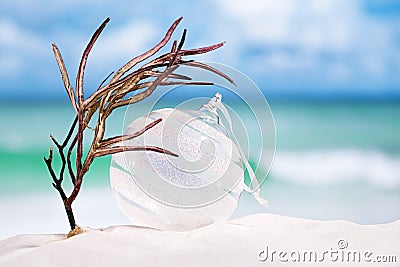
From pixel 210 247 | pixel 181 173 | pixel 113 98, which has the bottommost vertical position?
pixel 210 247

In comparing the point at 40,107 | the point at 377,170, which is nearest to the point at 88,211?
the point at 377,170

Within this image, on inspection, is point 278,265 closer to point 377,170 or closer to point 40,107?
point 377,170

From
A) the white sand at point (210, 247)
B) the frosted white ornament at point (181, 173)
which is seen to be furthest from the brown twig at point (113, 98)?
the white sand at point (210, 247)

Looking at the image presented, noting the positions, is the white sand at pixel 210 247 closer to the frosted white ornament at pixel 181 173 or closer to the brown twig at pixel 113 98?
the frosted white ornament at pixel 181 173

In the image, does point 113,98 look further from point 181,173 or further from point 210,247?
point 210,247

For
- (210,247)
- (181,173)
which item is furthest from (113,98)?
(210,247)
